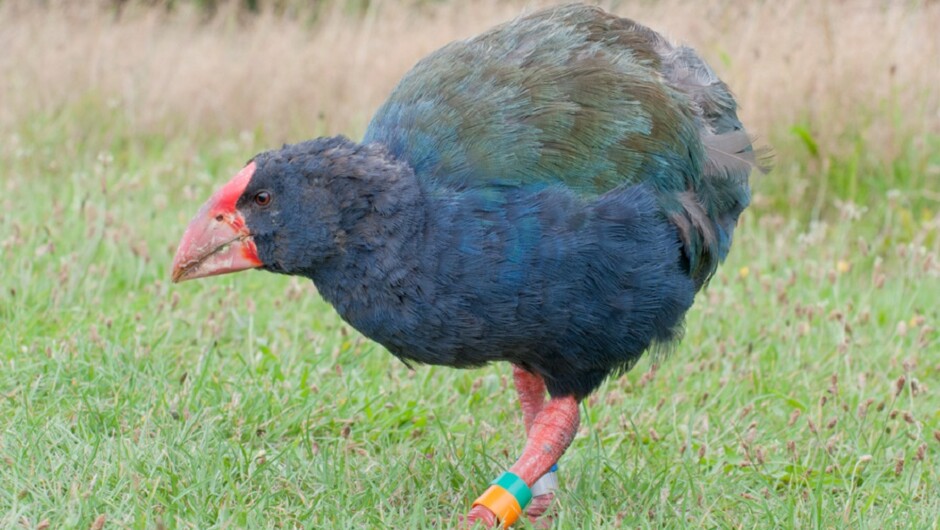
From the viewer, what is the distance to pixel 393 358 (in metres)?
3.44

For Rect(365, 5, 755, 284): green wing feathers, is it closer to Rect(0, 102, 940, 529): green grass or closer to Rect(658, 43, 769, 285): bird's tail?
Rect(658, 43, 769, 285): bird's tail

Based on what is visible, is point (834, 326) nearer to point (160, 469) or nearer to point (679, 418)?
point (679, 418)

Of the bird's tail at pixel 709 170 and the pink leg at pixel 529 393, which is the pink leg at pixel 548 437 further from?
→ the bird's tail at pixel 709 170

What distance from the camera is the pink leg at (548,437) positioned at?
2590mm

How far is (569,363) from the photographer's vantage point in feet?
8.29

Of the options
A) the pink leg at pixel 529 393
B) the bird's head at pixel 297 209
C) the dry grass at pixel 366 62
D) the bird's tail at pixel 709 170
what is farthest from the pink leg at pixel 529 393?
the dry grass at pixel 366 62

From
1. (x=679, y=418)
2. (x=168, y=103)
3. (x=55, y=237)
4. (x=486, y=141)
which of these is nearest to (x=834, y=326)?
(x=679, y=418)

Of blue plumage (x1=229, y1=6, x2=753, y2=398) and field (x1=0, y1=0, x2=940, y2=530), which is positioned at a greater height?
blue plumage (x1=229, y1=6, x2=753, y2=398)

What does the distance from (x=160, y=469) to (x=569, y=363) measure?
0.88 metres

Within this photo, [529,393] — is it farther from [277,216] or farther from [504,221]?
[277,216]

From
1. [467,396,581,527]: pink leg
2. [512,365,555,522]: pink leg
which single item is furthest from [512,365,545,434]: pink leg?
[467,396,581,527]: pink leg

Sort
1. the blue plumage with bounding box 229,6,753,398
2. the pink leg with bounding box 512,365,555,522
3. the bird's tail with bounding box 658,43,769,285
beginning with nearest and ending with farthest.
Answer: the blue plumage with bounding box 229,6,753,398, the bird's tail with bounding box 658,43,769,285, the pink leg with bounding box 512,365,555,522

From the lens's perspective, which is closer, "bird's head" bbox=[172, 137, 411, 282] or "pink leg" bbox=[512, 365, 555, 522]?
"bird's head" bbox=[172, 137, 411, 282]

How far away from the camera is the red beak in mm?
2424
